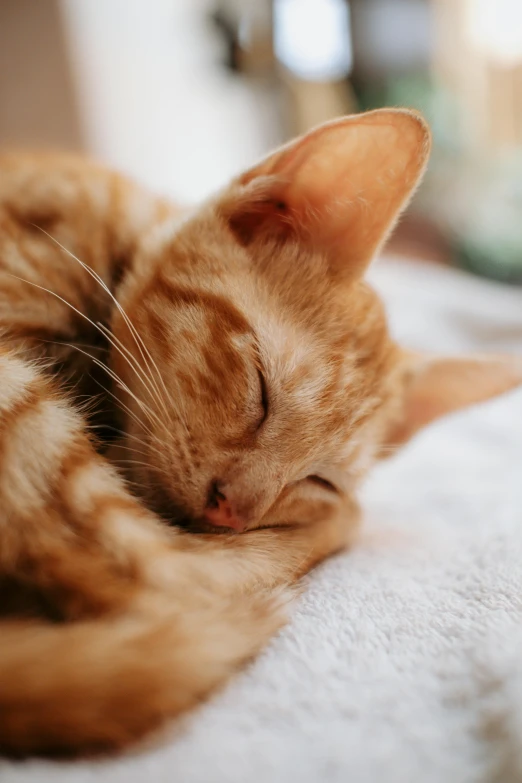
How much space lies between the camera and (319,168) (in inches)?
38.1

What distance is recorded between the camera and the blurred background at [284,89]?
243 cm

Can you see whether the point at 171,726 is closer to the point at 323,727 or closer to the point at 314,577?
the point at 323,727

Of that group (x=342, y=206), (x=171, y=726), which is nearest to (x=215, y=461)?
(x=171, y=726)

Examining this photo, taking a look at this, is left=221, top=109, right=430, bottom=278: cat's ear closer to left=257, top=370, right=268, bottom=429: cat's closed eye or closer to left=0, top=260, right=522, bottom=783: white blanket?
left=257, top=370, right=268, bottom=429: cat's closed eye

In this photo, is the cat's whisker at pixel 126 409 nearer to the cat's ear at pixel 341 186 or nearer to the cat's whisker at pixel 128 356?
the cat's whisker at pixel 128 356

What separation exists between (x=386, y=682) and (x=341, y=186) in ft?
2.22

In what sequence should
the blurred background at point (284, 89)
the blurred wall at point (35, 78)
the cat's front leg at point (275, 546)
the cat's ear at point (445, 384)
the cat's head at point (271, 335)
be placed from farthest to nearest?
1. the blurred background at point (284, 89)
2. the blurred wall at point (35, 78)
3. the cat's ear at point (445, 384)
4. the cat's head at point (271, 335)
5. the cat's front leg at point (275, 546)

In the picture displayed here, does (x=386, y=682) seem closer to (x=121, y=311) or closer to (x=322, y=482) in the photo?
(x=322, y=482)

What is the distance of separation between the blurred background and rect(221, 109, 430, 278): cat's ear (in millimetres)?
1529

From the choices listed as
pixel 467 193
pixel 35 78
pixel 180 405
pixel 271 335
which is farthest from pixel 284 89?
pixel 180 405

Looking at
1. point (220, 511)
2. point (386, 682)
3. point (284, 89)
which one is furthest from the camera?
point (284, 89)

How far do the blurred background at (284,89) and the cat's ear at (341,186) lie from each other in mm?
1529

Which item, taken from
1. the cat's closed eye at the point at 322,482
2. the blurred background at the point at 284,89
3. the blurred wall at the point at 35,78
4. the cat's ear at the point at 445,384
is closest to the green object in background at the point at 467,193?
the blurred background at the point at 284,89

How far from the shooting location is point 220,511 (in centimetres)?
84
